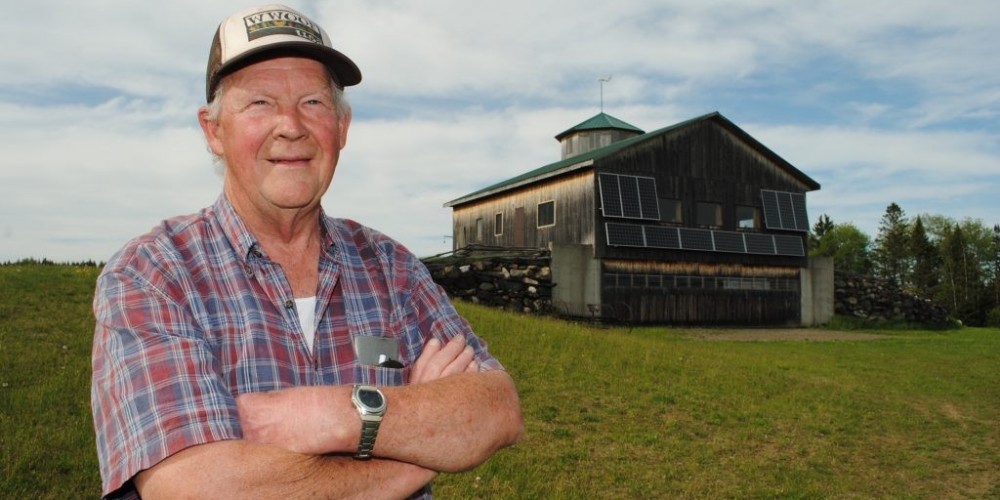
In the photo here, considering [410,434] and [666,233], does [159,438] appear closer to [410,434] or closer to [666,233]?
[410,434]

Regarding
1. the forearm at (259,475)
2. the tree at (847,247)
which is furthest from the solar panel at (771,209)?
the tree at (847,247)

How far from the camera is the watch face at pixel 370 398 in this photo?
95.4 inches

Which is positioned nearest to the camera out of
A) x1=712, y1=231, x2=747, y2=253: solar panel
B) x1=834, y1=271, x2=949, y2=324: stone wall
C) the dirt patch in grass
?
the dirt patch in grass

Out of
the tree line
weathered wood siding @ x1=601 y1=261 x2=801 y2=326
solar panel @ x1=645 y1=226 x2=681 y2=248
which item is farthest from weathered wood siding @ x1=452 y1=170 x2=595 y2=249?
the tree line

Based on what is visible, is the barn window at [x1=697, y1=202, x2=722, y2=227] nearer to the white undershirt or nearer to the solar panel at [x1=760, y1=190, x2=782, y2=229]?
the solar panel at [x1=760, y1=190, x2=782, y2=229]

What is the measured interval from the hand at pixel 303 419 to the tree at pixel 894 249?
4151 inches

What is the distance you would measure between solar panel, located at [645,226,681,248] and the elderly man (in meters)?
28.2

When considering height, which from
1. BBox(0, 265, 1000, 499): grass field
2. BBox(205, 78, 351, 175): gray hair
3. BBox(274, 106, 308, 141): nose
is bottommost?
BBox(0, 265, 1000, 499): grass field

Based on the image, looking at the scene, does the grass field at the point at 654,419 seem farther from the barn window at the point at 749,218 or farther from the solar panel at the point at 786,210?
the solar panel at the point at 786,210

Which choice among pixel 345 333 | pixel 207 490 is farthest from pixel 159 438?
pixel 345 333

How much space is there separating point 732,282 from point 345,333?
106 ft

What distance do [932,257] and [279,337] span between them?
Answer: 101 meters

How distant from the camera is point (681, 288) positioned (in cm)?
3166

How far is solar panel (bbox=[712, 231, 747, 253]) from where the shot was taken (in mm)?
32562
